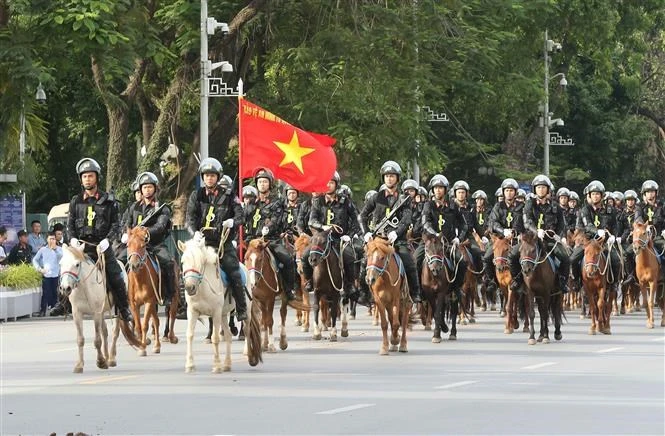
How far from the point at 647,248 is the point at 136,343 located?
12538 mm

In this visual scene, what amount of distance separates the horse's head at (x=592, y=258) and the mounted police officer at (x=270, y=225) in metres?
5.58

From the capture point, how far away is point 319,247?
2452cm

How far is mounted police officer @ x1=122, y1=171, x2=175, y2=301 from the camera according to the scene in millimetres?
22641

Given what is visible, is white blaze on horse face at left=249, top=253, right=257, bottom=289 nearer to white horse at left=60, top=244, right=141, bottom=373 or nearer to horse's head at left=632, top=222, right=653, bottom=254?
white horse at left=60, top=244, right=141, bottom=373

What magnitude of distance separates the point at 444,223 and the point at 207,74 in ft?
43.8

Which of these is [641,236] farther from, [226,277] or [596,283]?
[226,277]

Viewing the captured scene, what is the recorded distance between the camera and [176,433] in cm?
1327

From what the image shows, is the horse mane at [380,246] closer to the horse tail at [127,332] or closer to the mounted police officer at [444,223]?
the mounted police officer at [444,223]

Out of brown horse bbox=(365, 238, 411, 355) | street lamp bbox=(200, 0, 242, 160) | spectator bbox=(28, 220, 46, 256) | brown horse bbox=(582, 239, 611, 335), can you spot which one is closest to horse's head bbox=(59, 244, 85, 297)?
brown horse bbox=(365, 238, 411, 355)

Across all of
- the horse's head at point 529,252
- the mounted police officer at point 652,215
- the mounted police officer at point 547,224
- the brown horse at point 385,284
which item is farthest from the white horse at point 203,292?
the mounted police officer at point 652,215

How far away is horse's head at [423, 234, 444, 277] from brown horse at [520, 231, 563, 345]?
1.29 m


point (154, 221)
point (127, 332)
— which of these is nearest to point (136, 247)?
point (154, 221)

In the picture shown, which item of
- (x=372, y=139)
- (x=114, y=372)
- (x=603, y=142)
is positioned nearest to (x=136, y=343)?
(x=114, y=372)

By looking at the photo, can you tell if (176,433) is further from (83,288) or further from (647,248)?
(647,248)
